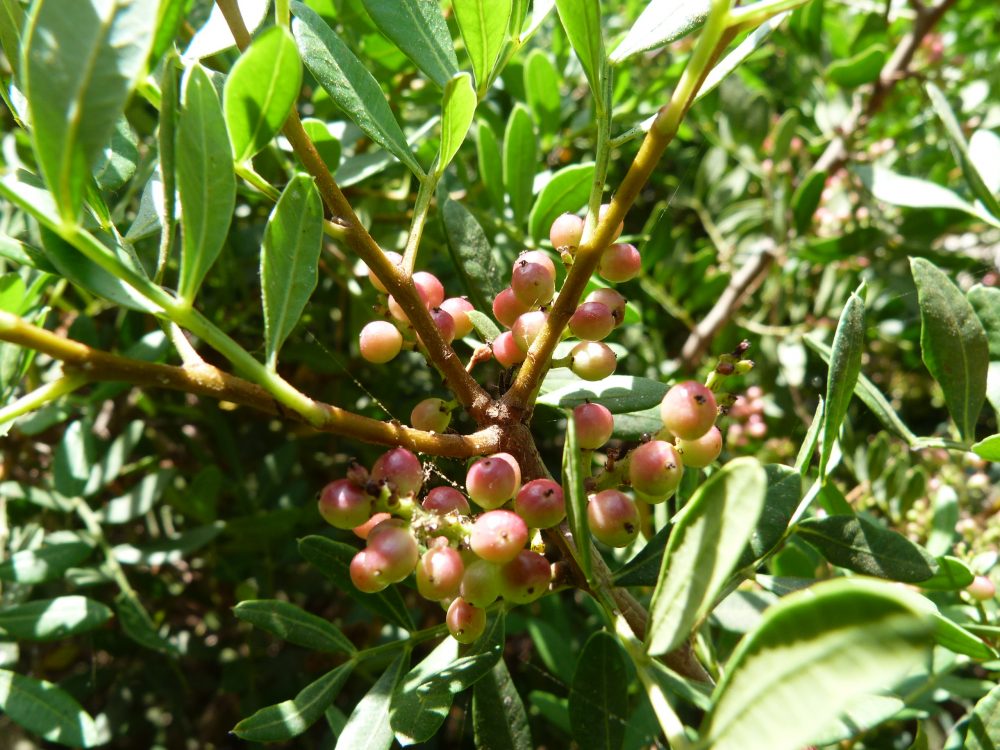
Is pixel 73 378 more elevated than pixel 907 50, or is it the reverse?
pixel 907 50

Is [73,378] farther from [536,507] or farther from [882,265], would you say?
[882,265]

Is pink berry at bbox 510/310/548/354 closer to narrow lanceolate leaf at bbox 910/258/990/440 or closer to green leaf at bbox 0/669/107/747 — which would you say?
narrow lanceolate leaf at bbox 910/258/990/440

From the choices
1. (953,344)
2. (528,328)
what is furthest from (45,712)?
(953,344)

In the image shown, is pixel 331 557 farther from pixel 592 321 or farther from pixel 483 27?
pixel 483 27

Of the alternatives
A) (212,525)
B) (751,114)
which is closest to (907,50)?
(751,114)

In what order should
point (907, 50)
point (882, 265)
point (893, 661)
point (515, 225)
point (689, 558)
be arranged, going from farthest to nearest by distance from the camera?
point (882, 265)
point (907, 50)
point (515, 225)
point (689, 558)
point (893, 661)

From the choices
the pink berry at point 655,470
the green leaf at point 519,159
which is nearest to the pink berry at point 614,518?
the pink berry at point 655,470

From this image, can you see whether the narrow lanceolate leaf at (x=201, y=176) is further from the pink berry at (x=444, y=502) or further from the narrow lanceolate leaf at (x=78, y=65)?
the pink berry at (x=444, y=502)
